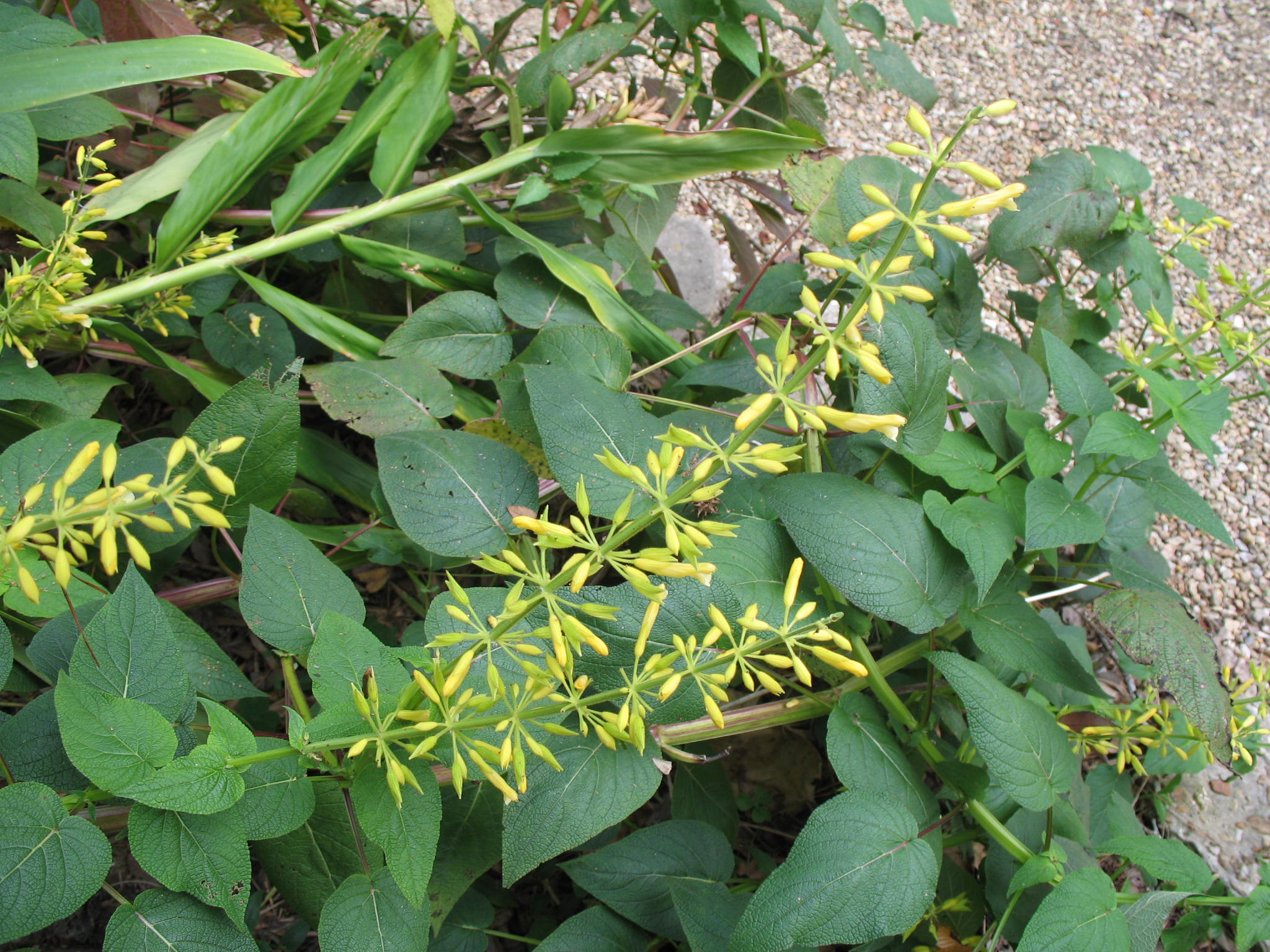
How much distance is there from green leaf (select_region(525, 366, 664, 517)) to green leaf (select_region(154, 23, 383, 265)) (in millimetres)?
702

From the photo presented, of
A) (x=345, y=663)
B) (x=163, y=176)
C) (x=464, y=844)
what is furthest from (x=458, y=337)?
(x=464, y=844)

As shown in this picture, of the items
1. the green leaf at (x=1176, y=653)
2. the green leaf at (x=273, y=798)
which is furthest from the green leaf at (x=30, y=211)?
the green leaf at (x=1176, y=653)

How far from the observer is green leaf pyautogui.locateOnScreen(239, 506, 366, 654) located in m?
0.98

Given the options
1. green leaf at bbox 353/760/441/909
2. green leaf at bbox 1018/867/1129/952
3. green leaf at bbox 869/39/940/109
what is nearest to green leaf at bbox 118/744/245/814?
green leaf at bbox 353/760/441/909

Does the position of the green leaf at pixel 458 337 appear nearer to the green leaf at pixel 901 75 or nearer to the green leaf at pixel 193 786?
the green leaf at pixel 193 786

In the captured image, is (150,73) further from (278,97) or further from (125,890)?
(125,890)

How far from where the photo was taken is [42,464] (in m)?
1.02

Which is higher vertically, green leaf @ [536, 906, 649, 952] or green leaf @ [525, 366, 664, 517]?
green leaf @ [525, 366, 664, 517]

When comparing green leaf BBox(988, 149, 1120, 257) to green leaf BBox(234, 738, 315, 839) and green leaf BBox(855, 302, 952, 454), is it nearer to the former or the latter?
green leaf BBox(855, 302, 952, 454)

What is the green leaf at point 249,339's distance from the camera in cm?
146

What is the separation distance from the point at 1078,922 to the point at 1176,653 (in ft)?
1.31

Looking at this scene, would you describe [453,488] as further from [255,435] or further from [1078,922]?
[1078,922]

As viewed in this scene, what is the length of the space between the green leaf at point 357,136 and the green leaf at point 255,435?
503mm

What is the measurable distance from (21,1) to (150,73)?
538 mm
